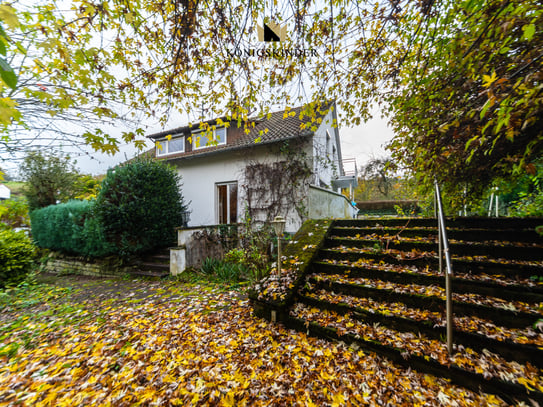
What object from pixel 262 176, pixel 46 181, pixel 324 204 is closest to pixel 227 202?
pixel 262 176

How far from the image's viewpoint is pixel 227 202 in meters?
8.75

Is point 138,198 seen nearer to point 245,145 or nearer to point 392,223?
point 245,145

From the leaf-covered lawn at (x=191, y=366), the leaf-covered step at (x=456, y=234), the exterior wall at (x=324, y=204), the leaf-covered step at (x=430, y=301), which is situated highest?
the exterior wall at (x=324, y=204)

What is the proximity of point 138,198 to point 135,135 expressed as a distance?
4.03 m

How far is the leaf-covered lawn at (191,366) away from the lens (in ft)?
6.00

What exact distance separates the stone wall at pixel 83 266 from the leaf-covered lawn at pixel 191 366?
314 cm

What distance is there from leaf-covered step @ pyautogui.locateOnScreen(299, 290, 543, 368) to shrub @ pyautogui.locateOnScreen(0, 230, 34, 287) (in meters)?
7.78

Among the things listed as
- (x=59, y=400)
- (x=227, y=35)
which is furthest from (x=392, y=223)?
(x=59, y=400)

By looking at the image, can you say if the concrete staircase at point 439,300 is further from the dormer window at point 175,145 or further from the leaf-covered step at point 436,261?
the dormer window at point 175,145

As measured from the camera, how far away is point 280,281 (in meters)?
3.20

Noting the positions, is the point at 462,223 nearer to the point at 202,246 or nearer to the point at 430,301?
the point at 430,301

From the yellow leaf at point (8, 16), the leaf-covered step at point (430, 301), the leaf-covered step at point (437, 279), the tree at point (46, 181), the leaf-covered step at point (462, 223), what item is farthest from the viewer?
the tree at point (46, 181)

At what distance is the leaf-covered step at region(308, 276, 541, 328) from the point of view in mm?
2105

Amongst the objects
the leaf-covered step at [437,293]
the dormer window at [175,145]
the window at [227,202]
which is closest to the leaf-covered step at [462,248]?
the leaf-covered step at [437,293]
